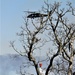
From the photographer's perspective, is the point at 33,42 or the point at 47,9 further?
the point at 47,9

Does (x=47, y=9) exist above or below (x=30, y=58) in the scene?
above

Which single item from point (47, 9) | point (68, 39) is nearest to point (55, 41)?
point (68, 39)

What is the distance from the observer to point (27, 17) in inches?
884

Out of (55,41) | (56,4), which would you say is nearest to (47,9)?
(56,4)

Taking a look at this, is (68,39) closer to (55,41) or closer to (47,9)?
(55,41)

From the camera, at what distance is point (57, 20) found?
23641 mm

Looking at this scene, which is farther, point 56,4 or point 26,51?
point 56,4

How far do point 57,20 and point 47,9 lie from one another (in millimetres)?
1045

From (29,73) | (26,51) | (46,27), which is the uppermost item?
(46,27)

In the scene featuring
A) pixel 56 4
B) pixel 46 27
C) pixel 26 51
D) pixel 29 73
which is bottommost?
pixel 29 73

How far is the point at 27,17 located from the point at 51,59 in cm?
323

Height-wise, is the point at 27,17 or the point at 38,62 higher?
the point at 27,17

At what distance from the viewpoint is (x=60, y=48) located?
2331 cm

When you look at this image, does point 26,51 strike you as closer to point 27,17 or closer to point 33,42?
point 33,42
